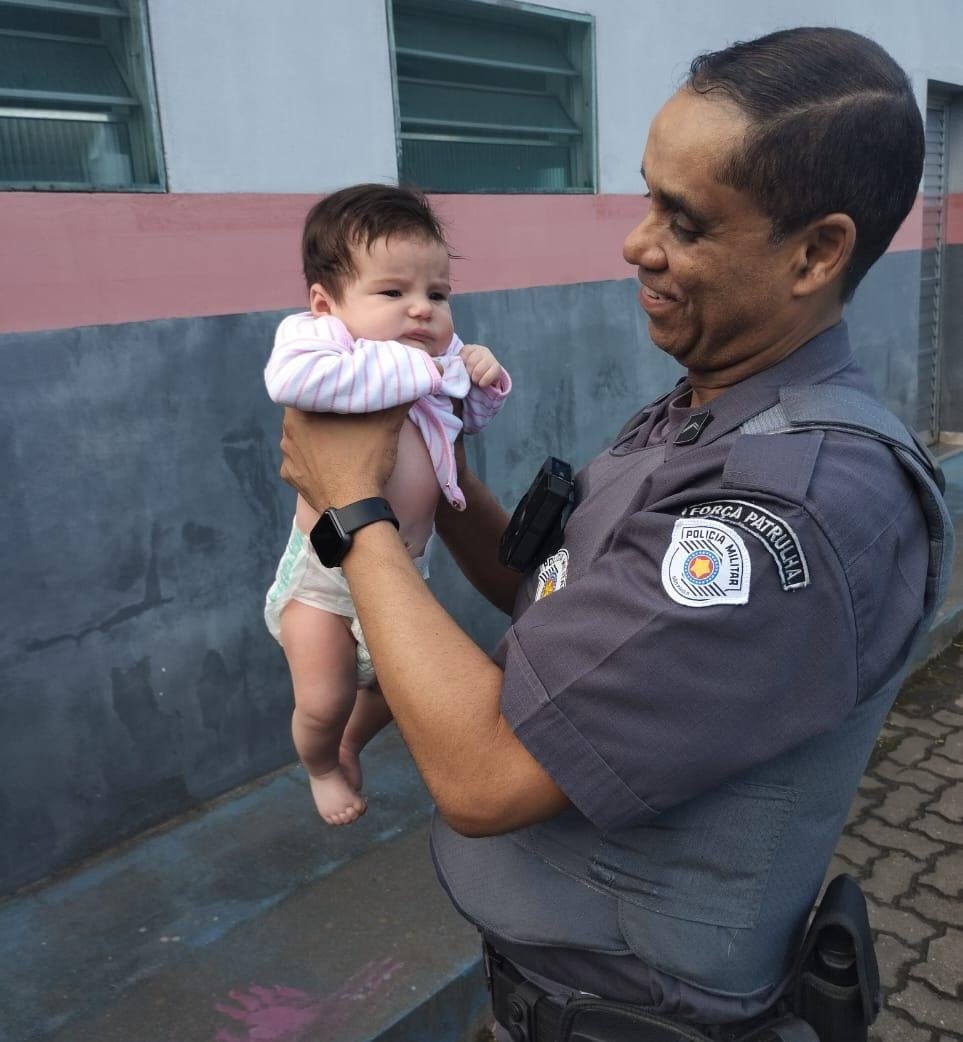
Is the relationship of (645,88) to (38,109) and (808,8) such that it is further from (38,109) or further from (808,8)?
(38,109)

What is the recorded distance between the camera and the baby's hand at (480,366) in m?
Result: 1.91

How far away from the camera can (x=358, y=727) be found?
211 centimetres

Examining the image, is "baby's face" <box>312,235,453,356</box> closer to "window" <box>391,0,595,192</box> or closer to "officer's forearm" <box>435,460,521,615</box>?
"officer's forearm" <box>435,460,521,615</box>

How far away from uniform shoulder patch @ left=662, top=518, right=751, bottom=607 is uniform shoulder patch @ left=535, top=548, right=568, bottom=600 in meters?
0.28

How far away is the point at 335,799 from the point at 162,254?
1.91 meters

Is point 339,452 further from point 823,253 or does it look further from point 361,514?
point 823,253

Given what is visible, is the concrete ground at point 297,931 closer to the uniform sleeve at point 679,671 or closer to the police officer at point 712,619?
the police officer at point 712,619

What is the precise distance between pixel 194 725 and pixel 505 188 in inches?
102

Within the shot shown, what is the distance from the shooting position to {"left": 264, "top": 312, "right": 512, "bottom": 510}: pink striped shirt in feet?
5.03

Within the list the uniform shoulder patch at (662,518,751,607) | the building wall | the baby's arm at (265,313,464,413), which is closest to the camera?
the uniform shoulder patch at (662,518,751,607)

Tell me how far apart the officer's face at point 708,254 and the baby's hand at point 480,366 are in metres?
0.61

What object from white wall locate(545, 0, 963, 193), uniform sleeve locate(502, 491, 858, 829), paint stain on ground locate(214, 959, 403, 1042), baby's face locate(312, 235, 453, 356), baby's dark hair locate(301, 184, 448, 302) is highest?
white wall locate(545, 0, 963, 193)

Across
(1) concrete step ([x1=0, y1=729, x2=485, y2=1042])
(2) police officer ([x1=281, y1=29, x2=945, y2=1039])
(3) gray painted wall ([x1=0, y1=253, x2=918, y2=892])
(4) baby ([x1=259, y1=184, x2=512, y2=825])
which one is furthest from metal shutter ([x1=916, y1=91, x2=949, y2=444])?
(2) police officer ([x1=281, y1=29, x2=945, y2=1039])

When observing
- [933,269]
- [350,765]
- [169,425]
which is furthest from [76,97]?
[933,269]
